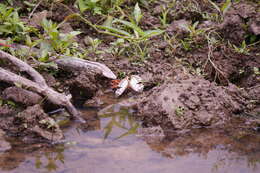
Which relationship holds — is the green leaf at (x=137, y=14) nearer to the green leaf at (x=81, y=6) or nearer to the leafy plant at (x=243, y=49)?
the green leaf at (x=81, y=6)

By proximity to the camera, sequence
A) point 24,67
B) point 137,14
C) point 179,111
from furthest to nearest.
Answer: point 137,14, point 24,67, point 179,111

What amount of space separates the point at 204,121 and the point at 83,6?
2.36 metres

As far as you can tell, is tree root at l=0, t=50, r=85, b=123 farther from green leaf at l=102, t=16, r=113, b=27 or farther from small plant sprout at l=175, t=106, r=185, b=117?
green leaf at l=102, t=16, r=113, b=27

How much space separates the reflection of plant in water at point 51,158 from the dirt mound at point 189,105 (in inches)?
33.2

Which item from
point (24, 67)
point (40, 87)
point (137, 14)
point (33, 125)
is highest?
point (137, 14)

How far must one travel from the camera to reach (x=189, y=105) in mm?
3275

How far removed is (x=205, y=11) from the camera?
4980 millimetres

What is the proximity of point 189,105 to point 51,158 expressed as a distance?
1.28 meters

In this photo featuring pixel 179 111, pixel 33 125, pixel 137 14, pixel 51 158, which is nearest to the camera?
pixel 51 158

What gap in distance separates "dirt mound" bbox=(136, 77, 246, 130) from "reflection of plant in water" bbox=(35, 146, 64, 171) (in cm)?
84

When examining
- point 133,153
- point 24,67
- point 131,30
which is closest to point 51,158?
point 133,153

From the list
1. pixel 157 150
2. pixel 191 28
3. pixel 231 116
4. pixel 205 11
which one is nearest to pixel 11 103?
pixel 157 150

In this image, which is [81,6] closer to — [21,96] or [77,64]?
[77,64]

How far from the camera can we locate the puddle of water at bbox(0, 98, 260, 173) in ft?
8.59
